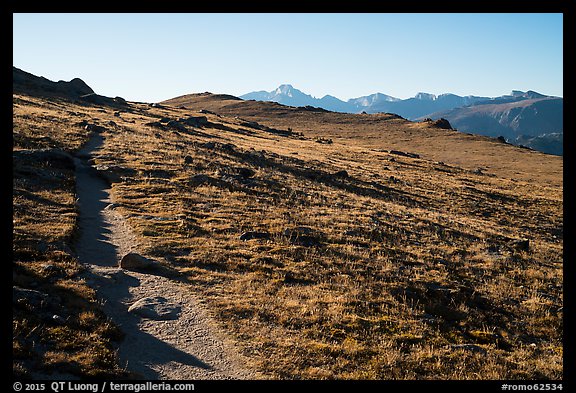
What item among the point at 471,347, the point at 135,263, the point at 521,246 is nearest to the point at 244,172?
the point at 135,263

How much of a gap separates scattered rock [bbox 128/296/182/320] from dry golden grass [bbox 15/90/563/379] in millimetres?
1315

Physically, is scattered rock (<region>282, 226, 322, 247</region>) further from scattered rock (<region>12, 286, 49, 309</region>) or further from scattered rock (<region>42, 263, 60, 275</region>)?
scattered rock (<region>12, 286, 49, 309</region>)

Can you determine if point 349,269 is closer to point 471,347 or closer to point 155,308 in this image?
point 471,347

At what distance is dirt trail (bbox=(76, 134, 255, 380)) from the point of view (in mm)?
9984

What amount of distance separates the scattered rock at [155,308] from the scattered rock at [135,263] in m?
2.91

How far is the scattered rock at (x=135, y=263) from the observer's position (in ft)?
52.8

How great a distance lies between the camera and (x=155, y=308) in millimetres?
13008

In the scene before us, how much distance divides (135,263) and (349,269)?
9346 millimetres

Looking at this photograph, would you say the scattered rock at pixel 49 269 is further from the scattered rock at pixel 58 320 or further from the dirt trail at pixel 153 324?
the scattered rock at pixel 58 320

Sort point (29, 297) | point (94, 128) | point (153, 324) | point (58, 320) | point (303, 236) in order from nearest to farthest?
point (58, 320) → point (29, 297) → point (153, 324) → point (303, 236) → point (94, 128)

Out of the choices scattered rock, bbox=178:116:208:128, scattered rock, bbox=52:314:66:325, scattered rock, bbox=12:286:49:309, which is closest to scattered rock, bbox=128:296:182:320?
scattered rock, bbox=52:314:66:325

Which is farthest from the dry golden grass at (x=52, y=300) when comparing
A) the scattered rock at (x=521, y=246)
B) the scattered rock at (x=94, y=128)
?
the scattered rock at (x=94, y=128)

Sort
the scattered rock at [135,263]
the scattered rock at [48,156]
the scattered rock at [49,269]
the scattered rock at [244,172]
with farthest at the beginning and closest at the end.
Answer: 1. the scattered rock at [244,172]
2. the scattered rock at [48,156]
3. the scattered rock at [135,263]
4. the scattered rock at [49,269]
